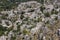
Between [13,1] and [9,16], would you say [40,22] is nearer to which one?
[9,16]

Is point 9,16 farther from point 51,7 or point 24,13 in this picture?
point 51,7

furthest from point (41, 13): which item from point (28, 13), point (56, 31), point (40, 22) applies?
point (56, 31)

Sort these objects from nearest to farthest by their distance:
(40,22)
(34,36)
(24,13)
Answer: (34,36) → (40,22) → (24,13)

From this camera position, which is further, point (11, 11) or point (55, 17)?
point (11, 11)

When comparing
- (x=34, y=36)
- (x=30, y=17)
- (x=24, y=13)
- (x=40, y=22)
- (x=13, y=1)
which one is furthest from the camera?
(x=13, y=1)

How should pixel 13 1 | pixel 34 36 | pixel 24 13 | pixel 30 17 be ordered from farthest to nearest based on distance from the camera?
pixel 13 1 → pixel 24 13 → pixel 30 17 → pixel 34 36

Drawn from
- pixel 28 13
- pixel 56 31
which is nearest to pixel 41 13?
pixel 28 13
